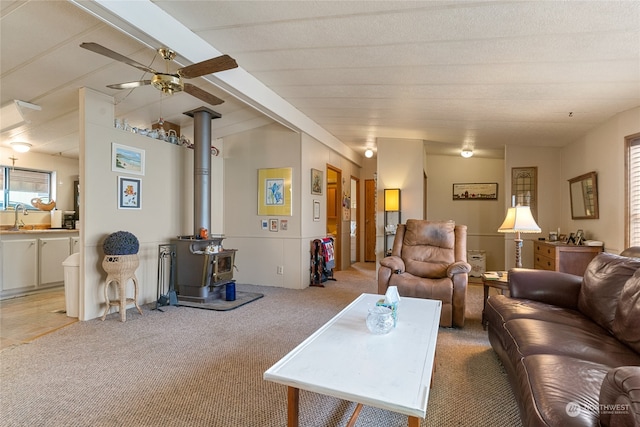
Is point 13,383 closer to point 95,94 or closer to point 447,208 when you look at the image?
point 95,94

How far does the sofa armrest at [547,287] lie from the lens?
8.14 feet

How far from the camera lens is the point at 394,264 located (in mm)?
3691

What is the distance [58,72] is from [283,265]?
3.65m

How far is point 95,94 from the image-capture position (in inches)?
141

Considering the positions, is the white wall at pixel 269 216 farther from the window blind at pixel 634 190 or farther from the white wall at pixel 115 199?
the window blind at pixel 634 190

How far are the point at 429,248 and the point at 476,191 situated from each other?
137 inches

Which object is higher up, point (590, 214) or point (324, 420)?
point (590, 214)

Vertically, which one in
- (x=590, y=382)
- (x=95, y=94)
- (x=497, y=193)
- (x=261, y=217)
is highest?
(x=95, y=94)

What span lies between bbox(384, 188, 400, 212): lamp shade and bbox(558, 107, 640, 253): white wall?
8.39ft

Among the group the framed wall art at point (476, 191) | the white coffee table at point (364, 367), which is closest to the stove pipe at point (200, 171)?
the white coffee table at point (364, 367)

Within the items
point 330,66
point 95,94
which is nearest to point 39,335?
point 95,94

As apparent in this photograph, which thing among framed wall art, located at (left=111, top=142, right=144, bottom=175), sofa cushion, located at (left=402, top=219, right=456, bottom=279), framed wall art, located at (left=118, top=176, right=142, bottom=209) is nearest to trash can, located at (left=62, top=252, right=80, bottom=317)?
framed wall art, located at (left=118, top=176, right=142, bottom=209)

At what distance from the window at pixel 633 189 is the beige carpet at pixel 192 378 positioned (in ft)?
6.21

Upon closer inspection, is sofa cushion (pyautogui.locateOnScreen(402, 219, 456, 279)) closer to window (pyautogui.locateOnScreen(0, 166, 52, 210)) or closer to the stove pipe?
the stove pipe
